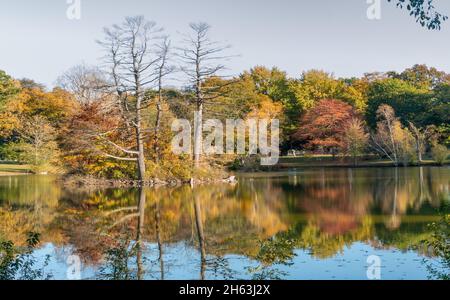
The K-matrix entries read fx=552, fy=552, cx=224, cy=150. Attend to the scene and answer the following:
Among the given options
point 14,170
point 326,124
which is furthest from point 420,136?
point 14,170

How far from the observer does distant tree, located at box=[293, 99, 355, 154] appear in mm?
39781

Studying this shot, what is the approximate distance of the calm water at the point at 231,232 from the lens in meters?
7.26

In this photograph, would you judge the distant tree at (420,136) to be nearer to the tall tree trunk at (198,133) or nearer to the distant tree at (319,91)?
the distant tree at (319,91)

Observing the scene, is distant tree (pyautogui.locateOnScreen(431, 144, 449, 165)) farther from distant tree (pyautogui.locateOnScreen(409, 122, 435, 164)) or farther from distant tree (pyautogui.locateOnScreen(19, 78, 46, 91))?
distant tree (pyautogui.locateOnScreen(19, 78, 46, 91))

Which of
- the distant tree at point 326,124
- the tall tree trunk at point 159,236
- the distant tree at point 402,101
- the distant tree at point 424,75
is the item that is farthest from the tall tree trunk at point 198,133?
the distant tree at point 424,75

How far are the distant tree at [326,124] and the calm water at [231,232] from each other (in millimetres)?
21445

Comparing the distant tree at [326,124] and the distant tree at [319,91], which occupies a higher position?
the distant tree at [319,91]

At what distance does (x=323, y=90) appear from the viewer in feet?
145

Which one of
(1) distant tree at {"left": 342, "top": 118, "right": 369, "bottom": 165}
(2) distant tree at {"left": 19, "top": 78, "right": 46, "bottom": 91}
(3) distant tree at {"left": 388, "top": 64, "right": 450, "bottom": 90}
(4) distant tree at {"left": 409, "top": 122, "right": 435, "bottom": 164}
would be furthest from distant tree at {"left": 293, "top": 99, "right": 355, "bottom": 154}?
(2) distant tree at {"left": 19, "top": 78, "right": 46, "bottom": 91}

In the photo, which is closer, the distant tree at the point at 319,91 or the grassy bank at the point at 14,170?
the grassy bank at the point at 14,170

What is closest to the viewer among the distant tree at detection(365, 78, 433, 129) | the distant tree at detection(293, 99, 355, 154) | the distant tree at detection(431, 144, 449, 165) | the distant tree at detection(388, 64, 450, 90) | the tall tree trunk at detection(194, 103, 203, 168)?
the tall tree trunk at detection(194, 103, 203, 168)

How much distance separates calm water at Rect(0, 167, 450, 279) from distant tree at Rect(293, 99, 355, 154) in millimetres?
21445
